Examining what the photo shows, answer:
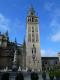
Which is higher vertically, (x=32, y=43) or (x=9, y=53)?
(x=32, y=43)

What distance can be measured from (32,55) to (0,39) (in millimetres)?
15841

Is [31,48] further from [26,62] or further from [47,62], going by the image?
[47,62]

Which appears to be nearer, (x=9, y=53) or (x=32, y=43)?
(x=9, y=53)

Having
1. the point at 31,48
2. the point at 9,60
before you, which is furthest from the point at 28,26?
the point at 9,60

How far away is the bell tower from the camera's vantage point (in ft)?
275

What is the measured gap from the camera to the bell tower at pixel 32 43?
83812mm

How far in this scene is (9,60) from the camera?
83.8 meters

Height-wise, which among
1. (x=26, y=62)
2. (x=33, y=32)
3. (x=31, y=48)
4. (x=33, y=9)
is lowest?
(x=26, y=62)

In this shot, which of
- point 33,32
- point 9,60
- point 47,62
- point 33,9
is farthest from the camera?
point 47,62

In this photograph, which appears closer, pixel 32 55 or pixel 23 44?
pixel 32 55

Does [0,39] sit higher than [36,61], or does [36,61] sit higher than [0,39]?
[0,39]

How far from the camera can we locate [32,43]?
286 ft

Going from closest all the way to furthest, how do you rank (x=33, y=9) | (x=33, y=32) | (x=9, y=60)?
(x=9, y=60) < (x=33, y=32) < (x=33, y=9)

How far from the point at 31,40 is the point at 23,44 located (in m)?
4.54
